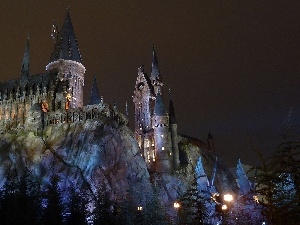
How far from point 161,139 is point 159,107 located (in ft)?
26.0

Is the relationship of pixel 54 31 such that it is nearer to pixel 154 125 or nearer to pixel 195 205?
pixel 154 125

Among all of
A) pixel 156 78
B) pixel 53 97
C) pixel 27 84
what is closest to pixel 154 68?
pixel 156 78

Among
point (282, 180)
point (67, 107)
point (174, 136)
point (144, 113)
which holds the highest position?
point (144, 113)

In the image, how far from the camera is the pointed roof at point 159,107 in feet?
283

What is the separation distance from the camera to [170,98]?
320 ft

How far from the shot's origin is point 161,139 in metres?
83.4

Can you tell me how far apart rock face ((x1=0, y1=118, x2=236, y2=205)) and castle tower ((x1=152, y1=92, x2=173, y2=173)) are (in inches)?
92.2

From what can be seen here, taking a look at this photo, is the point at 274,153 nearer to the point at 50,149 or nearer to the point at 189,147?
the point at 50,149

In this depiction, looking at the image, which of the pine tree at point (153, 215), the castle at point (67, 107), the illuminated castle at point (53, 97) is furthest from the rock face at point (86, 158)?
the pine tree at point (153, 215)

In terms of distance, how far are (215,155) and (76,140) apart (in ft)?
176

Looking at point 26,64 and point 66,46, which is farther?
point 26,64

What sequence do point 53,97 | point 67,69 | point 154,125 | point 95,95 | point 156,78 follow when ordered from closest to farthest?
point 53,97, point 154,125, point 67,69, point 95,95, point 156,78

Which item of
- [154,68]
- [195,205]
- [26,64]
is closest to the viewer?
[195,205]

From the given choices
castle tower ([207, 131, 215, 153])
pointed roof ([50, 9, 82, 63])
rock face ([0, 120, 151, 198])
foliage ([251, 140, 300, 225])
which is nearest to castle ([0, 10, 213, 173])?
pointed roof ([50, 9, 82, 63])
